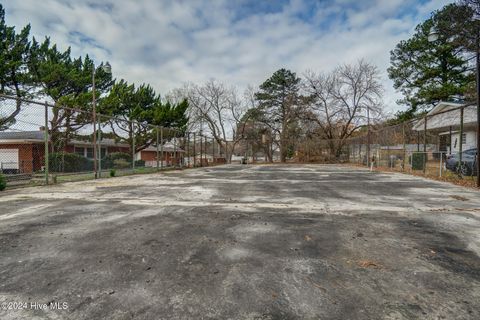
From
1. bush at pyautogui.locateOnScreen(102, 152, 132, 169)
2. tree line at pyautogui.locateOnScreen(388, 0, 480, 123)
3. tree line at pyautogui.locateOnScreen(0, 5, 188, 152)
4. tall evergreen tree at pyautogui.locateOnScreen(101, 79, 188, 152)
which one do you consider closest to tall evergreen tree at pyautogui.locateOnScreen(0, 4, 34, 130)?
tree line at pyautogui.locateOnScreen(0, 5, 188, 152)

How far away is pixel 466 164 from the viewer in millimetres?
9672

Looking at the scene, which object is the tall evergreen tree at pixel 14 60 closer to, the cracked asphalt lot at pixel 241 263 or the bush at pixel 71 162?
the bush at pixel 71 162

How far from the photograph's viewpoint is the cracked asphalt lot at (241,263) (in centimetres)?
171

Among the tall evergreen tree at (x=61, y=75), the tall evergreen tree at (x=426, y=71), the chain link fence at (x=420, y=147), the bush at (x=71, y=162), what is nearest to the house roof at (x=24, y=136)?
the bush at (x=71, y=162)

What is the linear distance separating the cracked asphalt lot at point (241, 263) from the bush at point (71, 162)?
589 centimetres

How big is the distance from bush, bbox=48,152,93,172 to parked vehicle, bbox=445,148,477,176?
13.5 meters

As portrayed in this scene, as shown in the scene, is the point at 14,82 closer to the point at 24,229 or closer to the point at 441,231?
the point at 24,229

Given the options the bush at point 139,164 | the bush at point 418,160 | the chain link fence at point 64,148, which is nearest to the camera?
the chain link fence at point 64,148

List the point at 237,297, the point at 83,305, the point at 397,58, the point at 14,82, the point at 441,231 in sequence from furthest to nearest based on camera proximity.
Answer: the point at 397,58 < the point at 14,82 < the point at 441,231 < the point at 237,297 < the point at 83,305

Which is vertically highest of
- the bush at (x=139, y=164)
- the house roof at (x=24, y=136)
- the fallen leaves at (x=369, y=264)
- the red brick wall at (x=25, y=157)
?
the house roof at (x=24, y=136)

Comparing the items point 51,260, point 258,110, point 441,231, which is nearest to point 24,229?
point 51,260

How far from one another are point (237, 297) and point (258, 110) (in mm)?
33676

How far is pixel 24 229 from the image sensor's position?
A: 11.0 ft

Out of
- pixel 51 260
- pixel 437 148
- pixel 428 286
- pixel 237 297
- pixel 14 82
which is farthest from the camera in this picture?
pixel 14 82
